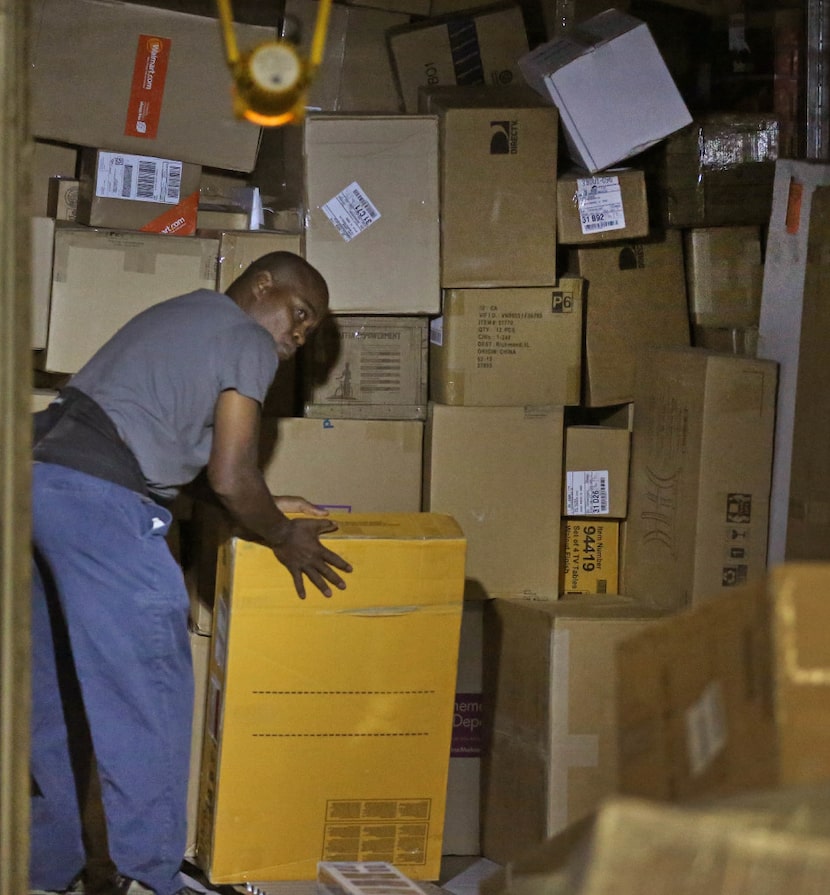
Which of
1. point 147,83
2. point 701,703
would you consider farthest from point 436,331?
point 701,703

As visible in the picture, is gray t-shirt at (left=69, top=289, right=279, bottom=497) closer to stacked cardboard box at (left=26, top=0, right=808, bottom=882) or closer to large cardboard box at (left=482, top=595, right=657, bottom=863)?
stacked cardboard box at (left=26, top=0, right=808, bottom=882)

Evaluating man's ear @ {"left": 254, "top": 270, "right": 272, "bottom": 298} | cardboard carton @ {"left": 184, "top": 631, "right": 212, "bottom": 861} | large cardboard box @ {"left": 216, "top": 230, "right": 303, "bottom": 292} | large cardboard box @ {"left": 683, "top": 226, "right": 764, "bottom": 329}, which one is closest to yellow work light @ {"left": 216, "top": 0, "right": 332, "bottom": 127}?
man's ear @ {"left": 254, "top": 270, "right": 272, "bottom": 298}

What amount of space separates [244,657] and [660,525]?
1.03m

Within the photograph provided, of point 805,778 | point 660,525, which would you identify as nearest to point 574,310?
point 660,525

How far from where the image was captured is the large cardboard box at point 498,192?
9.55 ft

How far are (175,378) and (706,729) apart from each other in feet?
4.57

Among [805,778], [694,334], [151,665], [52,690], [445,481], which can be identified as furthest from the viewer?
[694,334]

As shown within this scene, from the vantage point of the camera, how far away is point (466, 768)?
10.1ft

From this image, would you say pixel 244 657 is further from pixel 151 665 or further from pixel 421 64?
pixel 421 64

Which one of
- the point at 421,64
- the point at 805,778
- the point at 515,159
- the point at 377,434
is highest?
the point at 421,64

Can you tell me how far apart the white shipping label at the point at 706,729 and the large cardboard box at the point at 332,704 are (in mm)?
1247

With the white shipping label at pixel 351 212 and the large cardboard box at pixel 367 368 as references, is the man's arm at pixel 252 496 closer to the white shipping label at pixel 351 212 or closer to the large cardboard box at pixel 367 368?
the large cardboard box at pixel 367 368

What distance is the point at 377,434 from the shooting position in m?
2.91

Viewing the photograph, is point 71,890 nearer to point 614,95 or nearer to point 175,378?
point 175,378
